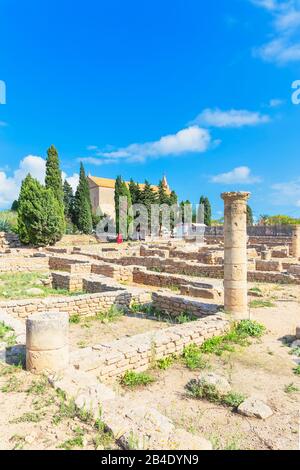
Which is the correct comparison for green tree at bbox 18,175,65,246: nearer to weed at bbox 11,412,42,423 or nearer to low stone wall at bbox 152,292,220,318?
low stone wall at bbox 152,292,220,318

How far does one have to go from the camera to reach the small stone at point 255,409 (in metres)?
4.04

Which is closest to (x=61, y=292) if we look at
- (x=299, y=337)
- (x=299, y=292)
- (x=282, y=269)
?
(x=299, y=337)

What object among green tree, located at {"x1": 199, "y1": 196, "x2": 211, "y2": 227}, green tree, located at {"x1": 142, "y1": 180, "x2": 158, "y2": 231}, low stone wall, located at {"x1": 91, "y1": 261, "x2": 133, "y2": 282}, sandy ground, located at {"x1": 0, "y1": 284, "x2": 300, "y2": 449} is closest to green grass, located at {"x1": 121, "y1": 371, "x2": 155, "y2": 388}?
sandy ground, located at {"x1": 0, "y1": 284, "x2": 300, "y2": 449}

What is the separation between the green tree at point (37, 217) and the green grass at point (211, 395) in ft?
94.6

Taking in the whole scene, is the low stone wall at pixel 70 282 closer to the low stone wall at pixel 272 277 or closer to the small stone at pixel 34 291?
the small stone at pixel 34 291

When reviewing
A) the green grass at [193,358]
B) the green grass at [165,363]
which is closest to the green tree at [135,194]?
the green grass at [193,358]

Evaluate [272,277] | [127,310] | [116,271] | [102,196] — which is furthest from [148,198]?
[127,310]

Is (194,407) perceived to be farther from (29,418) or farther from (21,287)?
(21,287)

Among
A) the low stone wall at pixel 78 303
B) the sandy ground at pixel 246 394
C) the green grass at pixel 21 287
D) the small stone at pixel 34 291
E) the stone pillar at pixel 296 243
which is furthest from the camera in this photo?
the stone pillar at pixel 296 243

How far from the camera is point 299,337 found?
6.96 meters

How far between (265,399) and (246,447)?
122 cm

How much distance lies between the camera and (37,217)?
Answer: 102 feet
